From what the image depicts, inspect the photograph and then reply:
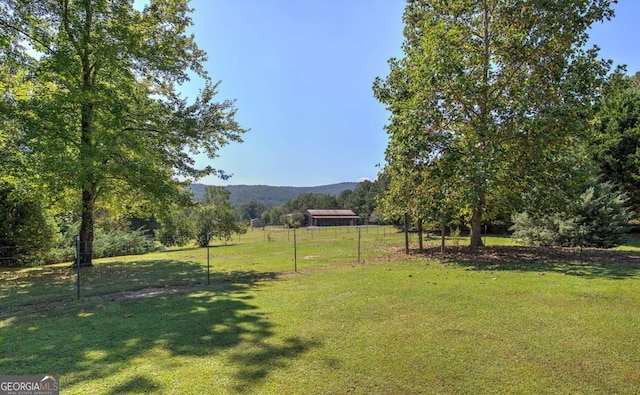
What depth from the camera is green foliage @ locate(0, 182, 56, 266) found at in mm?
14625

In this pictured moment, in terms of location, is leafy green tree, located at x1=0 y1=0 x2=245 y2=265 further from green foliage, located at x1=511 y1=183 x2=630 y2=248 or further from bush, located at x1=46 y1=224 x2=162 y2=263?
green foliage, located at x1=511 y1=183 x2=630 y2=248

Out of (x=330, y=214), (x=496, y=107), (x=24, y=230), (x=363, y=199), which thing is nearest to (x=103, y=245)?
(x=24, y=230)

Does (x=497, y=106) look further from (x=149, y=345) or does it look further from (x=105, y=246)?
(x=105, y=246)

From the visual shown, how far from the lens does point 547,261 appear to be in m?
11.3

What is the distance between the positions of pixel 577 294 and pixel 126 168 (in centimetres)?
1305

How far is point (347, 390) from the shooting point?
11.1 ft

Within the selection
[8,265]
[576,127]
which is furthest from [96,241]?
[576,127]

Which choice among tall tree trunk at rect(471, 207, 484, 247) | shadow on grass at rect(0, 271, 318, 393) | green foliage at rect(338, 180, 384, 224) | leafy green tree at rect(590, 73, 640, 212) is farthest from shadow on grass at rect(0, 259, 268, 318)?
green foliage at rect(338, 180, 384, 224)

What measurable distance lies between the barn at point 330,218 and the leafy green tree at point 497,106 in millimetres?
68693

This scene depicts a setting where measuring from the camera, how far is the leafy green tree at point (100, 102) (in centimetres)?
1048

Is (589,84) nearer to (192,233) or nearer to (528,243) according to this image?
(528,243)
